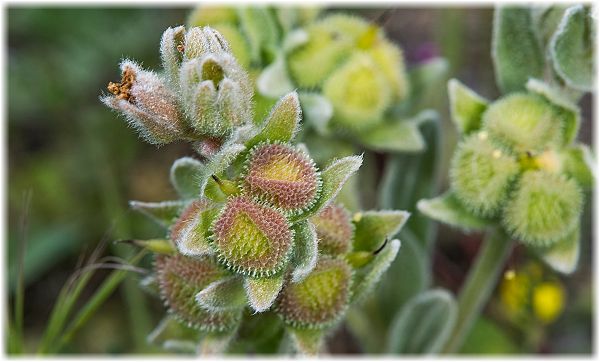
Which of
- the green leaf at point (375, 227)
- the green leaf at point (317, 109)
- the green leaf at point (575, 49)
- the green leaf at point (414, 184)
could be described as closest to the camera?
the green leaf at point (375, 227)

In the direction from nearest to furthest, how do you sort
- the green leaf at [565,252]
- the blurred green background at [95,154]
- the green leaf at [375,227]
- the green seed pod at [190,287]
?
1. the green seed pod at [190,287]
2. the green leaf at [375,227]
3. the green leaf at [565,252]
4. the blurred green background at [95,154]

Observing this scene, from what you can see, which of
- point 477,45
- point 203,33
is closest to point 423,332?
point 203,33

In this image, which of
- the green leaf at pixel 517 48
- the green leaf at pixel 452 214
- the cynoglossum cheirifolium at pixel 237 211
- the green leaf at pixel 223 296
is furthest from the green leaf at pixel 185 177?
the green leaf at pixel 517 48

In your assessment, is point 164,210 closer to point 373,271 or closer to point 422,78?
point 373,271

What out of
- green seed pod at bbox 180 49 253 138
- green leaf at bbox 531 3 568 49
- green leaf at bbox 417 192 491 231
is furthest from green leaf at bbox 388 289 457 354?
green seed pod at bbox 180 49 253 138

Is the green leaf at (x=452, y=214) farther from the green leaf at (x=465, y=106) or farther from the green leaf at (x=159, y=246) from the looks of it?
the green leaf at (x=159, y=246)

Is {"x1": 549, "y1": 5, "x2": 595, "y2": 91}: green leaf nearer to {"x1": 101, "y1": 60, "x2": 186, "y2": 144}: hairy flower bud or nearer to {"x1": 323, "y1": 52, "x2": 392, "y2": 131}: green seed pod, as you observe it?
{"x1": 323, "y1": 52, "x2": 392, "y2": 131}: green seed pod

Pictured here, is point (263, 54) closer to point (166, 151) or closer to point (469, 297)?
point (469, 297)
